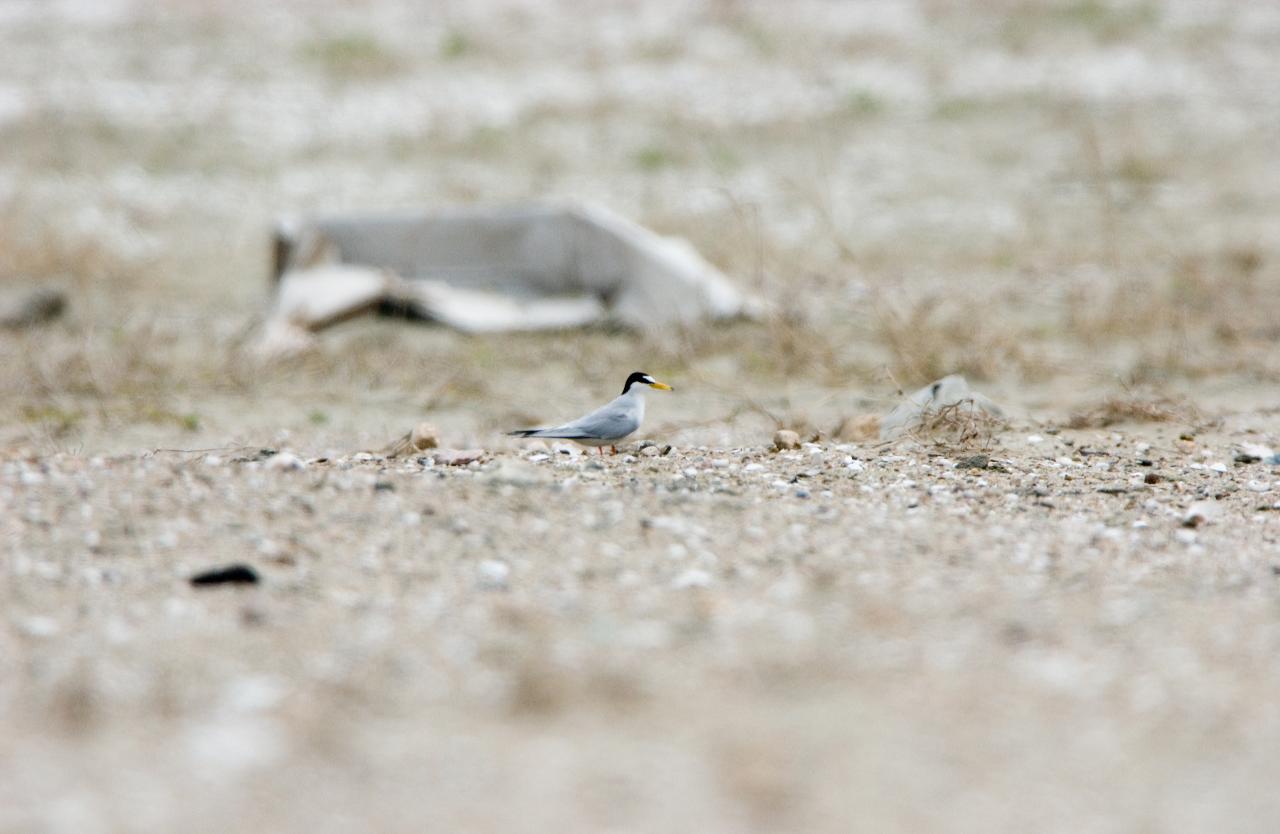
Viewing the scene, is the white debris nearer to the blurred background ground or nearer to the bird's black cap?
the blurred background ground

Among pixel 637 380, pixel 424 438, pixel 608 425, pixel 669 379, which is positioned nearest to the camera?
pixel 608 425

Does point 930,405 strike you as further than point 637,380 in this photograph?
Yes

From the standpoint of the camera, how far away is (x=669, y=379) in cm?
643

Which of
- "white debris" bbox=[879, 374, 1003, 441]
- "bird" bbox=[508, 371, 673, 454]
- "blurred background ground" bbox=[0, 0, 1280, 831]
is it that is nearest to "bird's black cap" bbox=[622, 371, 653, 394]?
"bird" bbox=[508, 371, 673, 454]

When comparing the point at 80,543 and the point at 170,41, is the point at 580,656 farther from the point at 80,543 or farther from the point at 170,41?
the point at 170,41

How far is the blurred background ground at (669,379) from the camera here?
2.37 meters

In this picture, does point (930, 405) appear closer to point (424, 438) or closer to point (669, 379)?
point (424, 438)

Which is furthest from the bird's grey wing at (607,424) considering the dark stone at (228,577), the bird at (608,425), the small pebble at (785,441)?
the dark stone at (228,577)

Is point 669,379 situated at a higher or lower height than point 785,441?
lower

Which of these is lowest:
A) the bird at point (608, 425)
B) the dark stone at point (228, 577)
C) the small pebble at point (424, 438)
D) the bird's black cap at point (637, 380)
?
the small pebble at point (424, 438)

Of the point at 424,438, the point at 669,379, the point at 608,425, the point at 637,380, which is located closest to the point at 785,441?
the point at 637,380

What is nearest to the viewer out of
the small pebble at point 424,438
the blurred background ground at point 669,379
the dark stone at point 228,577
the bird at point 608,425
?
the blurred background ground at point 669,379

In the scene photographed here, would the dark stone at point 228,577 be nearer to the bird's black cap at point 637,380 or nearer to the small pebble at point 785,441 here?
the bird's black cap at point 637,380

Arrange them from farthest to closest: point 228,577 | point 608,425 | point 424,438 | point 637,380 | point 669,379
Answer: point 669,379, point 424,438, point 637,380, point 608,425, point 228,577
